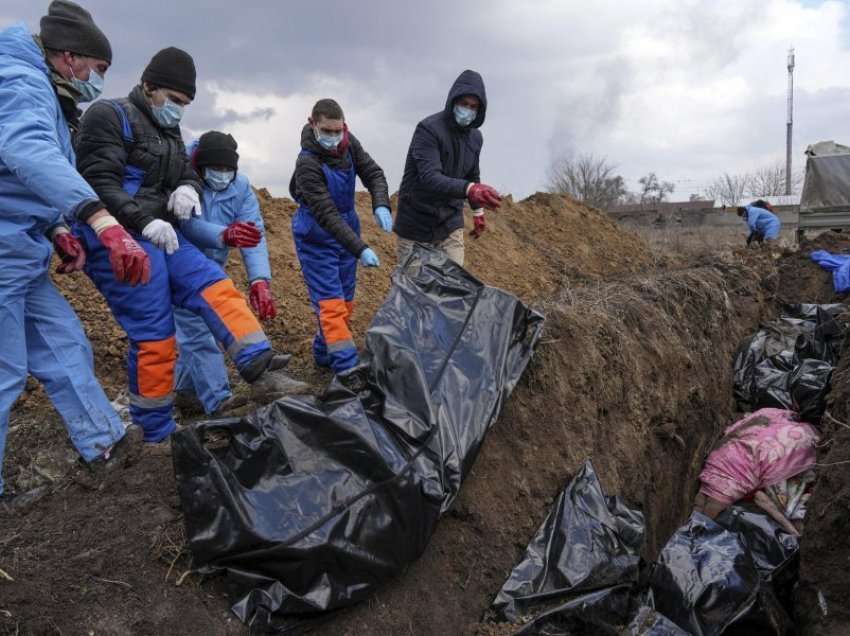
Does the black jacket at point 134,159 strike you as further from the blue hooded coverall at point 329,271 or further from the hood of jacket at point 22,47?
the blue hooded coverall at point 329,271

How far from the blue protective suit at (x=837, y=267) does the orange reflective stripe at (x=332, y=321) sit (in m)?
5.77

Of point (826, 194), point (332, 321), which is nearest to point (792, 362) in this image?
point (332, 321)

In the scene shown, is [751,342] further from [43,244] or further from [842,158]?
[842,158]

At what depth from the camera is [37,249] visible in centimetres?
225

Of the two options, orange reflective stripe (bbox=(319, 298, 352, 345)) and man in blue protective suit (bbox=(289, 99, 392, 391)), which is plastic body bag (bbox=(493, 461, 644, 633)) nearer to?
man in blue protective suit (bbox=(289, 99, 392, 391))

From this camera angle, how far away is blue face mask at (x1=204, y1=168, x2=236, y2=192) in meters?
3.17

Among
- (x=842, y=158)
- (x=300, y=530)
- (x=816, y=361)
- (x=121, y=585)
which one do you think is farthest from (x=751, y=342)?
(x=842, y=158)

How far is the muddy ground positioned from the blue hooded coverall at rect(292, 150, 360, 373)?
456 mm

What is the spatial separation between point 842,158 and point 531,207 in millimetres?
5213

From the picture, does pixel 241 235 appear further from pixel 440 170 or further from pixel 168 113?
pixel 440 170

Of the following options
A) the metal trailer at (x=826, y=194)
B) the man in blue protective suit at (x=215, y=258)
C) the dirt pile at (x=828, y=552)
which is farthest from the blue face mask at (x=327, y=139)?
the metal trailer at (x=826, y=194)

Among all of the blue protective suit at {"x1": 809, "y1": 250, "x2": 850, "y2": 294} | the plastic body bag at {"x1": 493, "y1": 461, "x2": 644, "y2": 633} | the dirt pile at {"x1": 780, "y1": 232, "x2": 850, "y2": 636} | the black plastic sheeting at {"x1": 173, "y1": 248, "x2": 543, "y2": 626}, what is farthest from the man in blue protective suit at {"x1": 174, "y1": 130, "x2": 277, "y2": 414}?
the blue protective suit at {"x1": 809, "y1": 250, "x2": 850, "y2": 294}

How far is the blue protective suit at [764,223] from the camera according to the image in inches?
389

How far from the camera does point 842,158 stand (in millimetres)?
9773
